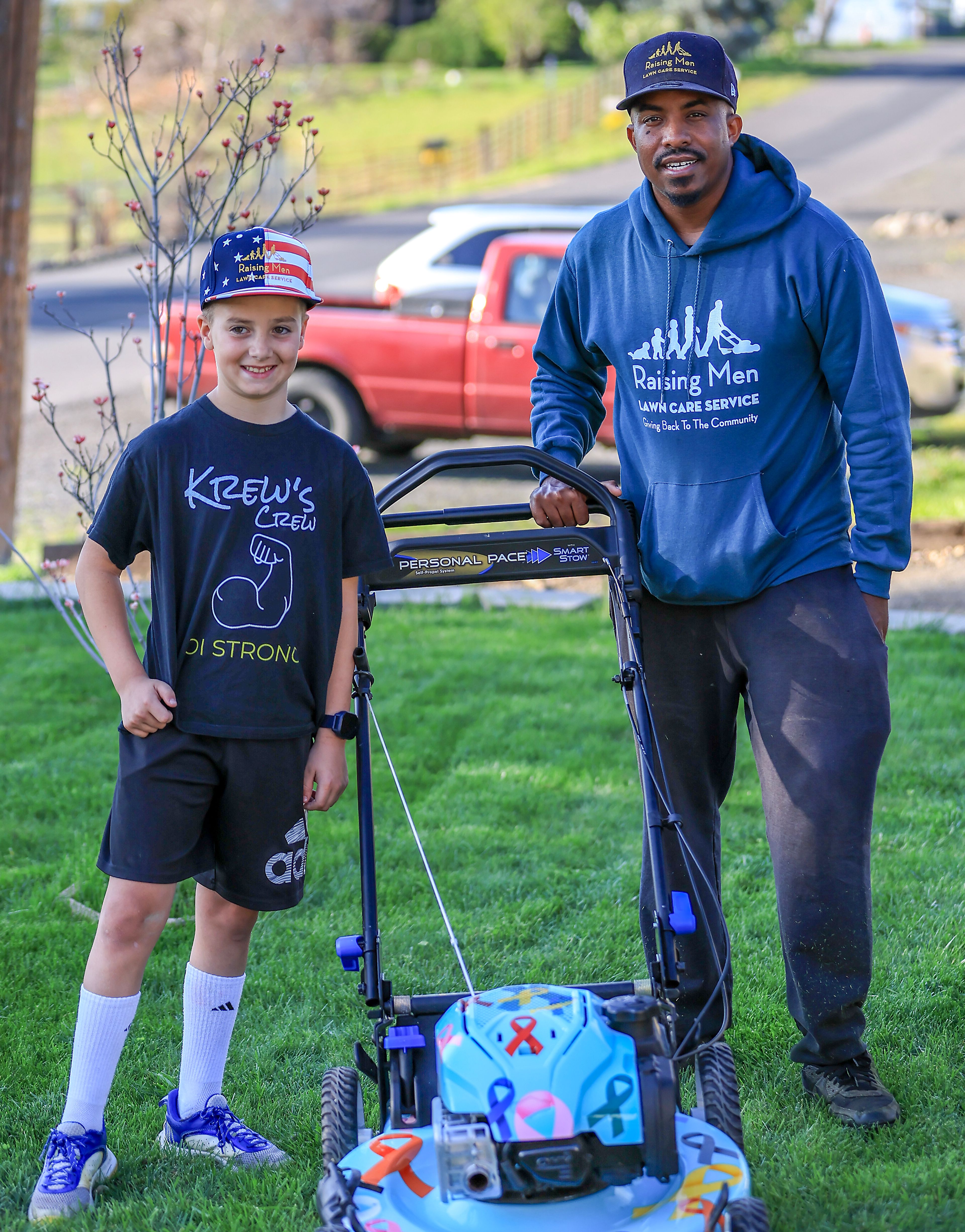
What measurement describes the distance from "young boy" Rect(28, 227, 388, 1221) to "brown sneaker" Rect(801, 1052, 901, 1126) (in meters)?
1.28

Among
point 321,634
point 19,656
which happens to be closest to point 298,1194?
point 321,634

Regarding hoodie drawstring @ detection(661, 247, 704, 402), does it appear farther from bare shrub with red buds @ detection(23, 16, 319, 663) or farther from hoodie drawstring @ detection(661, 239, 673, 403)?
bare shrub with red buds @ detection(23, 16, 319, 663)

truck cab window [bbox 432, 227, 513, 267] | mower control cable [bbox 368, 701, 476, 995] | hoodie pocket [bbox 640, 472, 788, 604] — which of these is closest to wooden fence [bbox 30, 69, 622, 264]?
truck cab window [bbox 432, 227, 513, 267]

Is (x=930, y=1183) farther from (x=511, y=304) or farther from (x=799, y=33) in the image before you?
(x=799, y=33)

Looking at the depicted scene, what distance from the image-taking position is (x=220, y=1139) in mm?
3098

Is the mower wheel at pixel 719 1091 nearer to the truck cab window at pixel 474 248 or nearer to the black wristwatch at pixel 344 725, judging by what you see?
the black wristwatch at pixel 344 725

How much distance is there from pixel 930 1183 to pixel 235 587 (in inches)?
73.1

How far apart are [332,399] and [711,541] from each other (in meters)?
8.13

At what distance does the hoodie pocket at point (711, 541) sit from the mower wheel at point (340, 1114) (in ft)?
4.12

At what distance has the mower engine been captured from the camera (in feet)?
7.43

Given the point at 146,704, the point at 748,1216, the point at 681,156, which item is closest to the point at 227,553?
the point at 146,704

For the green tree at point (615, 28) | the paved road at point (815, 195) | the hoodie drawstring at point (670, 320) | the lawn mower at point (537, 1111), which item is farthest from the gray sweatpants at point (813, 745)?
the green tree at point (615, 28)

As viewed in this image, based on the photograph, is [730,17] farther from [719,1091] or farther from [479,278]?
[719,1091]

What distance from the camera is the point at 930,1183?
285 centimetres
